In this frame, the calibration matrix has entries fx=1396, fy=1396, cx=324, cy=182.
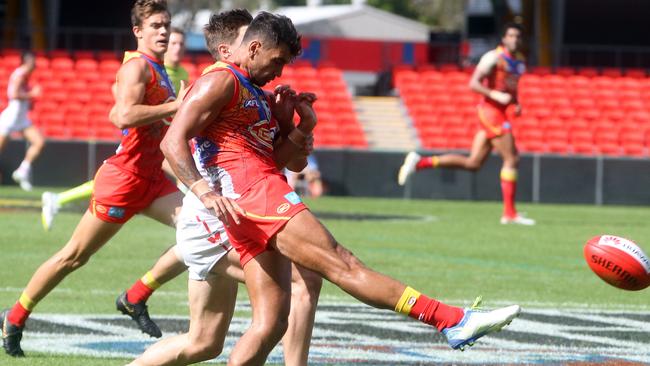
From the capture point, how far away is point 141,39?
8391 millimetres

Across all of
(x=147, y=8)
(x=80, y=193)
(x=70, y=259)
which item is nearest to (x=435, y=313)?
(x=70, y=259)

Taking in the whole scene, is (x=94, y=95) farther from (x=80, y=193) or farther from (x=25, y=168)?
(x=80, y=193)

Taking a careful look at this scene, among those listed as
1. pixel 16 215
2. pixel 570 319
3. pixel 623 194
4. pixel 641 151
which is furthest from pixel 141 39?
pixel 641 151

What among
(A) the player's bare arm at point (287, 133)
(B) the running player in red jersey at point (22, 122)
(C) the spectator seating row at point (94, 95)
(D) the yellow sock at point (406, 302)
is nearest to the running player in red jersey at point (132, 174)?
(A) the player's bare arm at point (287, 133)

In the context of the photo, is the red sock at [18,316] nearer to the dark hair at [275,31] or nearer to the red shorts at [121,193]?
the red shorts at [121,193]

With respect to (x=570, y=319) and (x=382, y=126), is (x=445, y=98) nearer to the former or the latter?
(x=382, y=126)

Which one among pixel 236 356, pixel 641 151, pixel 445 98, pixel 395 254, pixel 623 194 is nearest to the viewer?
pixel 236 356

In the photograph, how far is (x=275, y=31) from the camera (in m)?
6.07

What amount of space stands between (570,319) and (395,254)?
4.69 m

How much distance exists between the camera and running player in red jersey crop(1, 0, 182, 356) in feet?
26.4

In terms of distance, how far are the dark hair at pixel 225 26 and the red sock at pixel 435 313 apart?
166 centimetres

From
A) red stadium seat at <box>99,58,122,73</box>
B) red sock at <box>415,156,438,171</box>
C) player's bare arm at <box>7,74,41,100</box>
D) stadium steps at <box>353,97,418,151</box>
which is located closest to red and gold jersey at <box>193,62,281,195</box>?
red sock at <box>415,156,438,171</box>

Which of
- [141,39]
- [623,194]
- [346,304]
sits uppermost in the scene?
[141,39]

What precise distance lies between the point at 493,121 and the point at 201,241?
39.4ft
